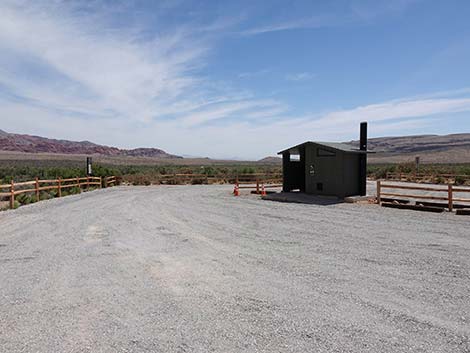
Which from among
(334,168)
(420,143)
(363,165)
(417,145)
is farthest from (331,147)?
(420,143)

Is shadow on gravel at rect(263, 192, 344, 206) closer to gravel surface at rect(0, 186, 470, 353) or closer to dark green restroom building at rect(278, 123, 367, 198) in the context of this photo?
dark green restroom building at rect(278, 123, 367, 198)

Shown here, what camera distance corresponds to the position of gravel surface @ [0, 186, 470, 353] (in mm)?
4301

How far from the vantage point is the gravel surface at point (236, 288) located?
4.30m

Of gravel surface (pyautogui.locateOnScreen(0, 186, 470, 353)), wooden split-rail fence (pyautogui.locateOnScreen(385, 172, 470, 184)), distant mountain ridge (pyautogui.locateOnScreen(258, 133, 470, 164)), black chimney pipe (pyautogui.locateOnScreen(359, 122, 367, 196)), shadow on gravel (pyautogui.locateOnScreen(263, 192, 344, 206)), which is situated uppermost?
distant mountain ridge (pyautogui.locateOnScreen(258, 133, 470, 164))

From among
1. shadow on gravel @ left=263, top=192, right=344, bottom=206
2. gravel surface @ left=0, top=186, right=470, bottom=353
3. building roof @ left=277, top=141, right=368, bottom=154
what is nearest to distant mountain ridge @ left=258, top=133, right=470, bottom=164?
building roof @ left=277, top=141, right=368, bottom=154

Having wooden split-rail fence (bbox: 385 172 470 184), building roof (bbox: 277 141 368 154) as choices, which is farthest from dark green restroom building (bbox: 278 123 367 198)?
wooden split-rail fence (bbox: 385 172 470 184)

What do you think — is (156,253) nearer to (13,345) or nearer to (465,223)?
(13,345)

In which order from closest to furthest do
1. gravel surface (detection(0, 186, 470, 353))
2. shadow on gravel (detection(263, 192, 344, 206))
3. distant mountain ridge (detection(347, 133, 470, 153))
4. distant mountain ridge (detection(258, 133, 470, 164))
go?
gravel surface (detection(0, 186, 470, 353)) → shadow on gravel (detection(263, 192, 344, 206)) → distant mountain ridge (detection(258, 133, 470, 164)) → distant mountain ridge (detection(347, 133, 470, 153))

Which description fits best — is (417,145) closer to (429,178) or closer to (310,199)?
(429,178)

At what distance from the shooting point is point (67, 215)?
1445cm

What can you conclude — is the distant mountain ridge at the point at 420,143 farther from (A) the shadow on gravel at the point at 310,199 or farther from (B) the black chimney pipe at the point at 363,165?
(A) the shadow on gravel at the point at 310,199

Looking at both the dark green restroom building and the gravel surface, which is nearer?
the gravel surface

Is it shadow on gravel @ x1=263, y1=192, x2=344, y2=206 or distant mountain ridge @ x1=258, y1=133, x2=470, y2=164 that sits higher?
distant mountain ridge @ x1=258, y1=133, x2=470, y2=164

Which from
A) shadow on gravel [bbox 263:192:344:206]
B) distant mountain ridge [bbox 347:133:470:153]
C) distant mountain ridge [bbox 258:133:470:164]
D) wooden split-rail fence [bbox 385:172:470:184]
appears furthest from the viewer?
distant mountain ridge [bbox 347:133:470:153]
